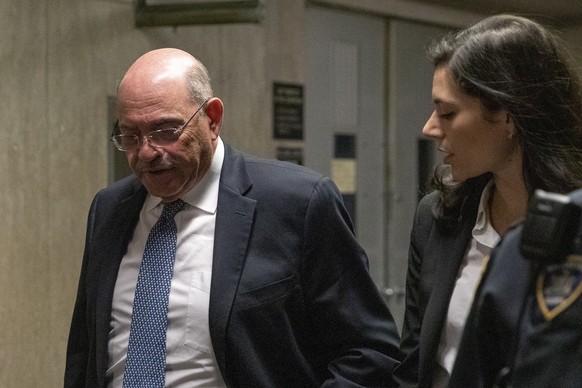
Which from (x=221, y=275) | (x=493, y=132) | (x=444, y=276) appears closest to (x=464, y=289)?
(x=444, y=276)

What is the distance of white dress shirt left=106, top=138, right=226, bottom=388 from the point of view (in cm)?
208

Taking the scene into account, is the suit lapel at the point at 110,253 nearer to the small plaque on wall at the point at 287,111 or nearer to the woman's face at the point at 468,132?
the woman's face at the point at 468,132

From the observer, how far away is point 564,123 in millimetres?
1818

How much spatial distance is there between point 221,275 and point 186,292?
9cm

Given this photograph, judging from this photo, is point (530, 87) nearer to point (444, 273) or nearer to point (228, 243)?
point (444, 273)

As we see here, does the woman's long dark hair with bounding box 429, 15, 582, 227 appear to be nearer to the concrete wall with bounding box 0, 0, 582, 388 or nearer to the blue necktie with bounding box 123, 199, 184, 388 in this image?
the blue necktie with bounding box 123, 199, 184, 388

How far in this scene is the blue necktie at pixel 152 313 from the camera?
2.10m

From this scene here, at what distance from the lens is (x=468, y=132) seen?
5.82ft

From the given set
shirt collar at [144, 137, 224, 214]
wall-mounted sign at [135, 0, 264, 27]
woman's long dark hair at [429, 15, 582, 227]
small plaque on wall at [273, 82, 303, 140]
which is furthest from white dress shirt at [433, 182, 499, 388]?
small plaque on wall at [273, 82, 303, 140]

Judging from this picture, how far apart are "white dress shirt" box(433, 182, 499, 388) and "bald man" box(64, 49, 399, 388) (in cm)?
27

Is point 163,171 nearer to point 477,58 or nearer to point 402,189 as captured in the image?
point 477,58

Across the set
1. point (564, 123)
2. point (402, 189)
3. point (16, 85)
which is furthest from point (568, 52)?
point (402, 189)

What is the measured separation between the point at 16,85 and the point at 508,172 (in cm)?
190

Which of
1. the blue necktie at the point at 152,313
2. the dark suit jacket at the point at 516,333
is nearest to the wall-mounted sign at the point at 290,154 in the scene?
the blue necktie at the point at 152,313
